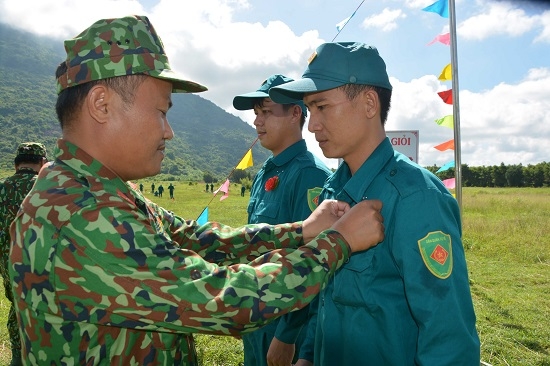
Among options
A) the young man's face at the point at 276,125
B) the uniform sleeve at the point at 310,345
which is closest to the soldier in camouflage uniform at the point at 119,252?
the uniform sleeve at the point at 310,345

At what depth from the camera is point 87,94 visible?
167 centimetres

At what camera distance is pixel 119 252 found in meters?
1.42

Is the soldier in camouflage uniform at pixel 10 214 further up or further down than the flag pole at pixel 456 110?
further down

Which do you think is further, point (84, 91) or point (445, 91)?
point (445, 91)

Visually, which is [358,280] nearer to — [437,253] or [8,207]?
[437,253]

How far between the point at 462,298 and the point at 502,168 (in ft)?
248

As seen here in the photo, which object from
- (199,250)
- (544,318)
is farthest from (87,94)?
(544,318)

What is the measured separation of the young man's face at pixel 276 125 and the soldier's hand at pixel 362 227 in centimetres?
206

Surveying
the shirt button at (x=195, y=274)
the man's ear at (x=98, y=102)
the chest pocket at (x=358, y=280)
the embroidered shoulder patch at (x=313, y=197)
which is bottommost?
the chest pocket at (x=358, y=280)

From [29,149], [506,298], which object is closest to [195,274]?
[29,149]

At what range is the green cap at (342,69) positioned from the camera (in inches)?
91.7

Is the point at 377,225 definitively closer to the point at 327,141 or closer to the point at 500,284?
the point at 327,141

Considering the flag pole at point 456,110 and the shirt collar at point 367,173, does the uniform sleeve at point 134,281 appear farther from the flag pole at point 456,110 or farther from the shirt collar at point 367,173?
the flag pole at point 456,110

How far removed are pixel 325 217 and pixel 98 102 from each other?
117 centimetres
